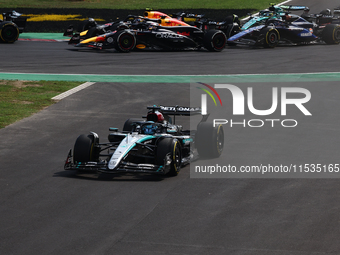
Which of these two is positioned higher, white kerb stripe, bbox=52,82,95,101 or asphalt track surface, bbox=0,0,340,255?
white kerb stripe, bbox=52,82,95,101

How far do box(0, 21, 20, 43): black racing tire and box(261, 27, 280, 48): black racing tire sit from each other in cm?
1204

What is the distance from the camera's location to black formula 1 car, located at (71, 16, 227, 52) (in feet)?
83.6

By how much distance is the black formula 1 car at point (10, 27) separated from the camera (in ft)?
90.8

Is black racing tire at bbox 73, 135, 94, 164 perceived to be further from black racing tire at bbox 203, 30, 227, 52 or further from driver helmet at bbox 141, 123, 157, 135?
black racing tire at bbox 203, 30, 227, 52

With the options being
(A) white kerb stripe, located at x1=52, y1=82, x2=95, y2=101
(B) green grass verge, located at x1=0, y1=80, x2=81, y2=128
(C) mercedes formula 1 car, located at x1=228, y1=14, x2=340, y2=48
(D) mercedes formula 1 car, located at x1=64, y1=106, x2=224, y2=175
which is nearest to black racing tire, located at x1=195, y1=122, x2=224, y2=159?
(D) mercedes formula 1 car, located at x1=64, y1=106, x2=224, y2=175

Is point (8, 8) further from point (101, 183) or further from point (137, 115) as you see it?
point (101, 183)

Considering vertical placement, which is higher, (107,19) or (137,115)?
(107,19)

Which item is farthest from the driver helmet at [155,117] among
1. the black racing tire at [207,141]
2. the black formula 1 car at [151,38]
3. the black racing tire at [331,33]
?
the black racing tire at [331,33]

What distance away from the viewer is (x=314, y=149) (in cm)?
1220

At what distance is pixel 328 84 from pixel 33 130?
10.3 m

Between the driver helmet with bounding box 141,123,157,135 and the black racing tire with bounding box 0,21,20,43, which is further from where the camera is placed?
the black racing tire with bounding box 0,21,20,43

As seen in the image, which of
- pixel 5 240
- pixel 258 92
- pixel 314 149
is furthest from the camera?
pixel 258 92

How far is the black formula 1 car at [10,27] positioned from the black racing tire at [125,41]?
5904mm

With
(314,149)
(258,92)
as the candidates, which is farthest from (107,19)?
(314,149)
